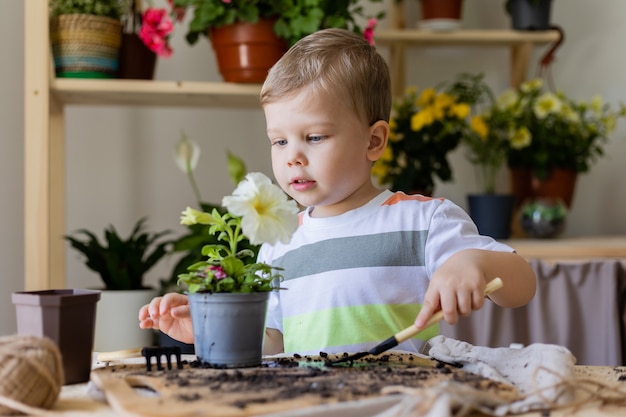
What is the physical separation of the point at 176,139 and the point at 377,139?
1411mm

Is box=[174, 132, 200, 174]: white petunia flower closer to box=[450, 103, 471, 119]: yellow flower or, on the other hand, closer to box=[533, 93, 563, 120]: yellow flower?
box=[450, 103, 471, 119]: yellow flower

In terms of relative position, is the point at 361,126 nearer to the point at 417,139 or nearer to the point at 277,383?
the point at 277,383

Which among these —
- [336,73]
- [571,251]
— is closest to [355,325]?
[336,73]

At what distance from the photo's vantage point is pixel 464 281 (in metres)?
0.84

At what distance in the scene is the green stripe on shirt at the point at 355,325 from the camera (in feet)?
3.63

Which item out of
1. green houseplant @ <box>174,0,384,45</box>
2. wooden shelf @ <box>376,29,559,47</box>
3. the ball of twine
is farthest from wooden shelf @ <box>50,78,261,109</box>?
the ball of twine

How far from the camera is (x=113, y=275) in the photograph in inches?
82.9

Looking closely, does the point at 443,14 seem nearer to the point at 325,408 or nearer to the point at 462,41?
the point at 462,41

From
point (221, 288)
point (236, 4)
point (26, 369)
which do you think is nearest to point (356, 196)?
point (221, 288)

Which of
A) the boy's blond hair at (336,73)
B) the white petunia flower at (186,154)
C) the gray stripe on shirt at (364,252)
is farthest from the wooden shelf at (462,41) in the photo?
the gray stripe on shirt at (364,252)

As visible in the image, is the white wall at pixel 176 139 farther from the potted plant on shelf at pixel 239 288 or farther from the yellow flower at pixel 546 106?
the potted plant on shelf at pixel 239 288

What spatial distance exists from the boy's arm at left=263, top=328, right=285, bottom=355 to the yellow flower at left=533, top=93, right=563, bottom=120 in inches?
57.8

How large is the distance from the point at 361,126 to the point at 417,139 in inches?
46.1

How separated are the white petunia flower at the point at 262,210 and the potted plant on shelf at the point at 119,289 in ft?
4.20
